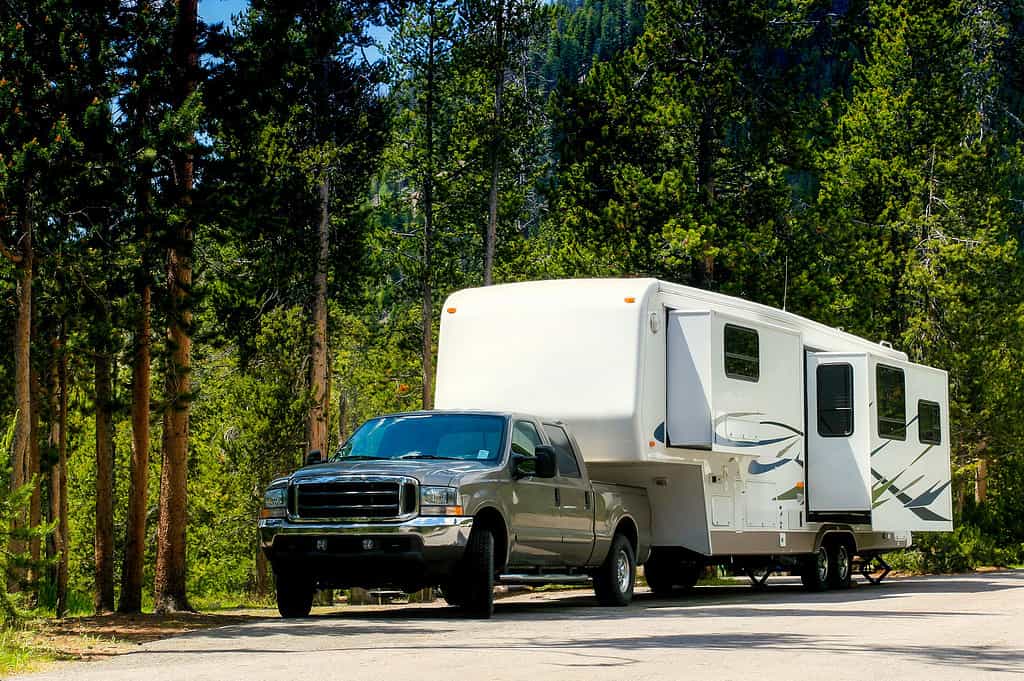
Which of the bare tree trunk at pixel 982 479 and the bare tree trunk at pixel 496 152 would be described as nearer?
the bare tree trunk at pixel 496 152

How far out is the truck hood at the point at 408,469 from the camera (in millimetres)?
14555

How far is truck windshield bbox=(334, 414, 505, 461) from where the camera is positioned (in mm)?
15727

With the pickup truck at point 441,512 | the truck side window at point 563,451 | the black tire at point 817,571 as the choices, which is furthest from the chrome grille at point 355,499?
the black tire at point 817,571

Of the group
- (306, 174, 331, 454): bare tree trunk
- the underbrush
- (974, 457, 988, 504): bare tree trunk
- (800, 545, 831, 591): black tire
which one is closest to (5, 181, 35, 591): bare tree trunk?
(800, 545, 831, 591): black tire

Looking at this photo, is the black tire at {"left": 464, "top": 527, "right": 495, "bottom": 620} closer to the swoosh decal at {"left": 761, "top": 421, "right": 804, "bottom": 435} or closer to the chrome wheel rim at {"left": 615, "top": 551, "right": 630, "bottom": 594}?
the chrome wheel rim at {"left": 615, "top": 551, "right": 630, "bottom": 594}

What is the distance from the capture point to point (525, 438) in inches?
640

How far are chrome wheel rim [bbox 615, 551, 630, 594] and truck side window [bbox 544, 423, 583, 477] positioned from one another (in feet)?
4.93

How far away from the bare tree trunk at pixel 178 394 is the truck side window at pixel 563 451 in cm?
466

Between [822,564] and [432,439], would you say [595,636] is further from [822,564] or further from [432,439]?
[822,564]

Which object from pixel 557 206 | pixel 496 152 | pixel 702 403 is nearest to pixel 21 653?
pixel 702 403

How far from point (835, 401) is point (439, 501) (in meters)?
9.21

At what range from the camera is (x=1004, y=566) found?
109ft

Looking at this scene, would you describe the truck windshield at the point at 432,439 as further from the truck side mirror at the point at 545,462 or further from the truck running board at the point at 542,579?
the truck running board at the point at 542,579

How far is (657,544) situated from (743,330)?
10.3 feet
